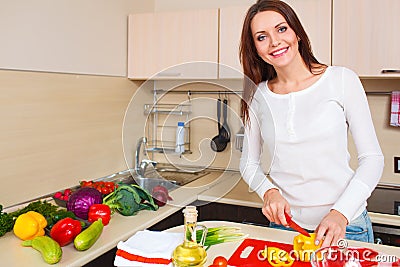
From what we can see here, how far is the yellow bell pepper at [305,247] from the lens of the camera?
101 cm

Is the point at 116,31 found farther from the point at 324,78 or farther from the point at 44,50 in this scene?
the point at 324,78

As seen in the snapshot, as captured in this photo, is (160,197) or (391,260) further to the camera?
(160,197)

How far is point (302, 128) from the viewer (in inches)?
50.9

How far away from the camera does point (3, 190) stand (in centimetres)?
166

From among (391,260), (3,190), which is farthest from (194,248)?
(3,190)

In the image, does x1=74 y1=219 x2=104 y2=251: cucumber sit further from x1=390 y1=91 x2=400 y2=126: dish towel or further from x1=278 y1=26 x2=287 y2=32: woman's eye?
x1=390 y1=91 x2=400 y2=126: dish towel

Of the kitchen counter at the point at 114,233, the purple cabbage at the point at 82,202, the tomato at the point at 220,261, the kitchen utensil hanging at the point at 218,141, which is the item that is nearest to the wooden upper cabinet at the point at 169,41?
the kitchen utensil hanging at the point at 218,141

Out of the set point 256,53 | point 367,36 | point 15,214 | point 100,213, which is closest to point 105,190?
point 100,213

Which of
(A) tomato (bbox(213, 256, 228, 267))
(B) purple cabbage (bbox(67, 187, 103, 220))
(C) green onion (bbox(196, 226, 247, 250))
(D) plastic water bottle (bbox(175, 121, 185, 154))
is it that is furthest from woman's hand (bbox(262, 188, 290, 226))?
(D) plastic water bottle (bbox(175, 121, 185, 154))

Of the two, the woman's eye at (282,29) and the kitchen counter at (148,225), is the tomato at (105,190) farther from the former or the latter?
the woman's eye at (282,29)

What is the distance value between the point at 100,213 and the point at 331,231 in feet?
2.76

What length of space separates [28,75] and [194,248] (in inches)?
45.7

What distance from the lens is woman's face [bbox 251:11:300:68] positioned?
1234mm

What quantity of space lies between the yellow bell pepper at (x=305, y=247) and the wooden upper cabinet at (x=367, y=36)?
116cm
